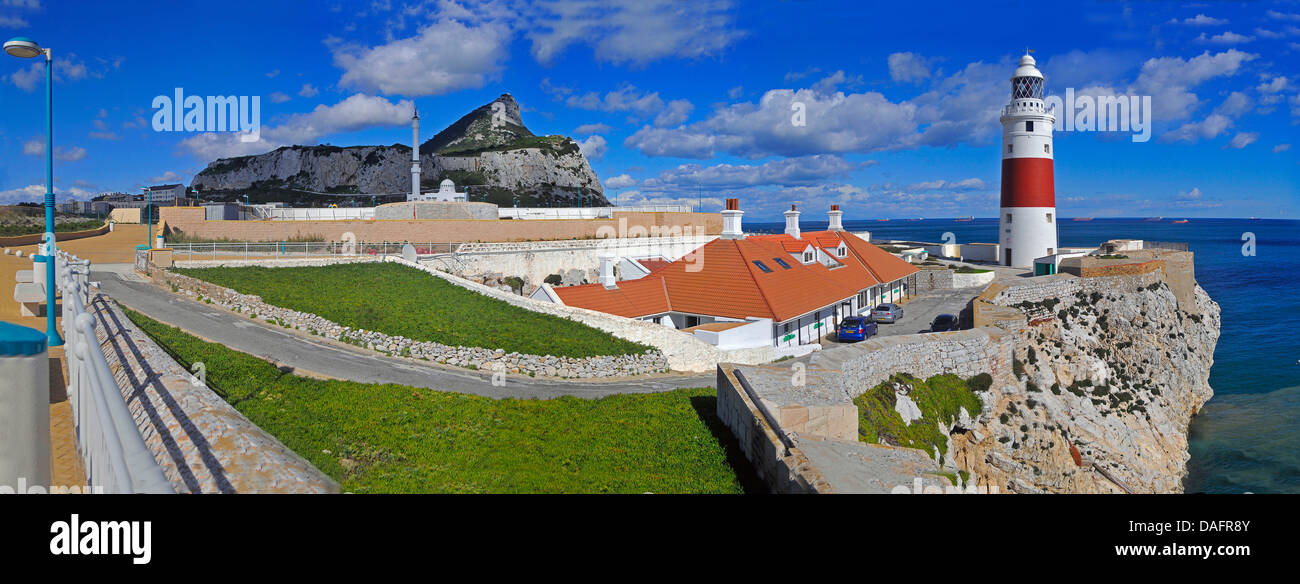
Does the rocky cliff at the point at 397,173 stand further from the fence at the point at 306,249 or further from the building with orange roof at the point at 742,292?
the building with orange roof at the point at 742,292

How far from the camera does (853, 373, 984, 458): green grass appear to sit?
49.2 ft

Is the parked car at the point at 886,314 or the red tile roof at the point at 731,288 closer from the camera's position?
the red tile roof at the point at 731,288

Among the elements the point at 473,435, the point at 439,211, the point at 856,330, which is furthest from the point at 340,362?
the point at 439,211

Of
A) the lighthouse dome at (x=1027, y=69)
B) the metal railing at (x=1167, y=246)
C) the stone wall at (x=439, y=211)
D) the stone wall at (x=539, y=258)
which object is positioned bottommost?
the stone wall at (x=539, y=258)

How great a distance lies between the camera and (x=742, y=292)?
86.9 feet

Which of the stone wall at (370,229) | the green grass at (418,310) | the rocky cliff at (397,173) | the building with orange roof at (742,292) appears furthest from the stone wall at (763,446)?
the rocky cliff at (397,173)

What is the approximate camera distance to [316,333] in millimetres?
18750

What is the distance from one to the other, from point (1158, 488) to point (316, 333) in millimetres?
27699

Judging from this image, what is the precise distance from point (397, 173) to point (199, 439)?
118227 mm

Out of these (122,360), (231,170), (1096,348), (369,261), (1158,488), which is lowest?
(1158,488)

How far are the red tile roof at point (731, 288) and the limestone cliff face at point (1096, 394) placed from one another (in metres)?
7.45

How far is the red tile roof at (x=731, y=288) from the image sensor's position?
26.0m
